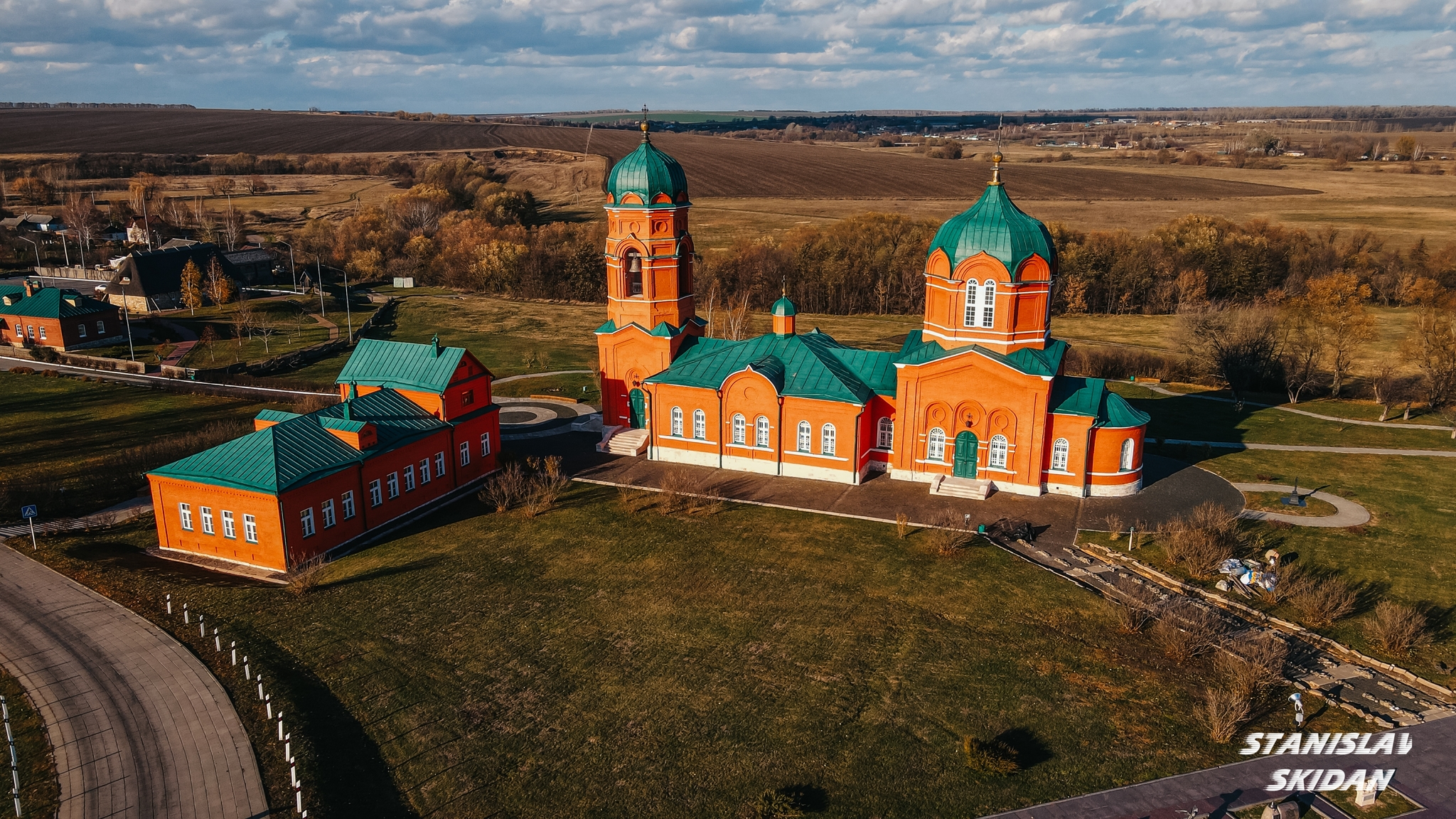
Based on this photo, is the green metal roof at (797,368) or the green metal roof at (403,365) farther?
the green metal roof at (797,368)

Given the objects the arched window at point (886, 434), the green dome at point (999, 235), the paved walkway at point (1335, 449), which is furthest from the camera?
the paved walkway at point (1335, 449)

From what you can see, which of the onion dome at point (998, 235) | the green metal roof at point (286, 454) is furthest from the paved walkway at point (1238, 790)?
the green metal roof at point (286, 454)

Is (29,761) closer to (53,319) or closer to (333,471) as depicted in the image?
(333,471)

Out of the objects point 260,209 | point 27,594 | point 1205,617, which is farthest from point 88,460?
point 260,209

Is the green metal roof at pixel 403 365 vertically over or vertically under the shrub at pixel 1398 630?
over

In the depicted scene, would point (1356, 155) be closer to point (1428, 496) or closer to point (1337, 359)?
point (1337, 359)

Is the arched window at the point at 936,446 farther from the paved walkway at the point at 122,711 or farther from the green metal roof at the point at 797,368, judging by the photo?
the paved walkway at the point at 122,711

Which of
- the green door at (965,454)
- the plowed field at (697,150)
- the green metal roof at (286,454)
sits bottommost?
the green door at (965,454)
